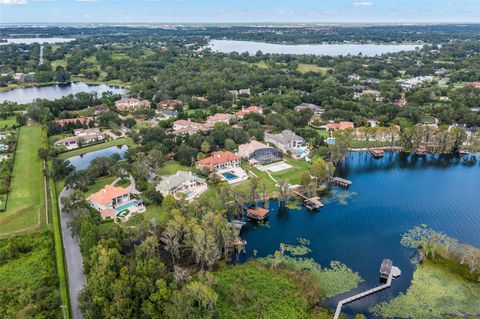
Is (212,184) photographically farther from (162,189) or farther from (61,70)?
(61,70)

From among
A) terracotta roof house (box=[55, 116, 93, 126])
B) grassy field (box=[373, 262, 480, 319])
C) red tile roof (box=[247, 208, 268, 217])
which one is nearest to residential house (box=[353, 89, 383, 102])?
red tile roof (box=[247, 208, 268, 217])

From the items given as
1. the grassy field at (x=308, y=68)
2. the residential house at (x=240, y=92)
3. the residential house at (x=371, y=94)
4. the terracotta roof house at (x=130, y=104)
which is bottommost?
the terracotta roof house at (x=130, y=104)

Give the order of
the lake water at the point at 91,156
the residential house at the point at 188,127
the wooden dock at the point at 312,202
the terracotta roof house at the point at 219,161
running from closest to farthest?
the wooden dock at the point at 312,202, the terracotta roof house at the point at 219,161, the lake water at the point at 91,156, the residential house at the point at 188,127

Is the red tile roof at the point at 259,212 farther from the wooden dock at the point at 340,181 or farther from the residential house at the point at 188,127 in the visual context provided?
the residential house at the point at 188,127

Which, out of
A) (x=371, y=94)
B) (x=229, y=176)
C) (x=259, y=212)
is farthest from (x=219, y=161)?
(x=371, y=94)

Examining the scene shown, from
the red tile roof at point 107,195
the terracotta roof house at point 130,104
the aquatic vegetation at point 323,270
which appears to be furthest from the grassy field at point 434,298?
the terracotta roof house at point 130,104

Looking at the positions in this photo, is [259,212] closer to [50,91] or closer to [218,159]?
[218,159]

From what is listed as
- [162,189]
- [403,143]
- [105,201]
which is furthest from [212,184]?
[403,143]
